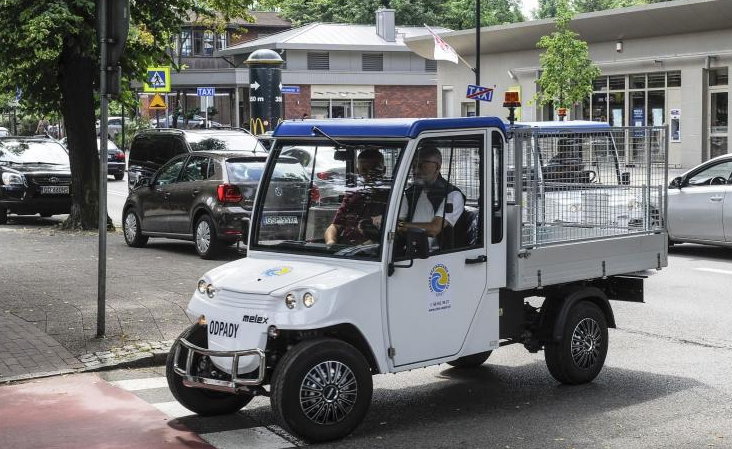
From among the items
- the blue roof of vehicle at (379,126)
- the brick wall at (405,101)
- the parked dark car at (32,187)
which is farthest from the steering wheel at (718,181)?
the brick wall at (405,101)

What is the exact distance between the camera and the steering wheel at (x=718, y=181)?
16.6 m

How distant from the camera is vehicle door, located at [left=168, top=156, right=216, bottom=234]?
55.7 ft

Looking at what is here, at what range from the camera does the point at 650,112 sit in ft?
134

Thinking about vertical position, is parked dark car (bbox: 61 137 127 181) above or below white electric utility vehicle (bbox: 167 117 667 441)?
above

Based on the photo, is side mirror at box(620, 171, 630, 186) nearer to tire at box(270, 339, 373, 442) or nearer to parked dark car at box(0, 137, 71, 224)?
tire at box(270, 339, 373, 442)

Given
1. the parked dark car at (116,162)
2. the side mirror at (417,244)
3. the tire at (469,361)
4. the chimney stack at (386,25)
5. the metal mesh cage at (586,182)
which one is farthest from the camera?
the chimney stack at (386,25)

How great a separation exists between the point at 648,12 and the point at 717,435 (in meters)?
33.6

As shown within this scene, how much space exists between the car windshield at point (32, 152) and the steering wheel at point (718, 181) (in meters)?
14.1

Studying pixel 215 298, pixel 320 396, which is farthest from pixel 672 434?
pixel 215 298

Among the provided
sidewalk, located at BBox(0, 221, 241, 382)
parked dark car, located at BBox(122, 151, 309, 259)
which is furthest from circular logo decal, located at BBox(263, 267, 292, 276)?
parked dark car, located at BBox(122, 151, 309, 259)

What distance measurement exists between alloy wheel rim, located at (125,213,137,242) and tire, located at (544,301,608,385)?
37.3 ft

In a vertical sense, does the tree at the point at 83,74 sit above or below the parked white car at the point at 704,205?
above

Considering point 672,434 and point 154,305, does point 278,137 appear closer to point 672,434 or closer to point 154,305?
point 672,434

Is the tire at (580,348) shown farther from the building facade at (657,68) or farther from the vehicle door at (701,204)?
the building facade at (657,68)
